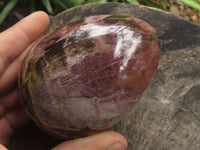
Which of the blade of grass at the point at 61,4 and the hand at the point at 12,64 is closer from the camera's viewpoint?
the hand at the point at 12,64

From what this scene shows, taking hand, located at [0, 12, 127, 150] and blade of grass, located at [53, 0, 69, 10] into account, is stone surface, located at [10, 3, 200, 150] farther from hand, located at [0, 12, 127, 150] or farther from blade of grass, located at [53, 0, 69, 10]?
blade of grass, located at [53, 0, 69, 10]

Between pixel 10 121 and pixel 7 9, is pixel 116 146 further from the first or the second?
pixel 7 9

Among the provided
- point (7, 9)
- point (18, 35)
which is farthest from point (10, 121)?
point (7, 9)

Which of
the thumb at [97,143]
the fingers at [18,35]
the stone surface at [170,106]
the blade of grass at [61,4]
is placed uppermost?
the fingers at [18,35]

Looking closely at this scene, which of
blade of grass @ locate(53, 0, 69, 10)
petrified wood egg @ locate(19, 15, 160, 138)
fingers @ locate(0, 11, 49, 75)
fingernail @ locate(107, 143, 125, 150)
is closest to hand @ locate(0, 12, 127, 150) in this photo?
fingers @ locate(0, 11, 49, 75)

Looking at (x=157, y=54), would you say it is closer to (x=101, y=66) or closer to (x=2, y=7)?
(x=101, y=66)

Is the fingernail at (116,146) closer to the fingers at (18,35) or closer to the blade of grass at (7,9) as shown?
the fingers at (18,35)

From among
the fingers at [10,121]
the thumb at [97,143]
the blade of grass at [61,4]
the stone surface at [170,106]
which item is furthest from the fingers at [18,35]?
the blade of grass at [61,4]

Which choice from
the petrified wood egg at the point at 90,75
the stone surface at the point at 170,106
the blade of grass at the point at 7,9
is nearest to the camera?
the petrified wood egg at the point at 90,75
